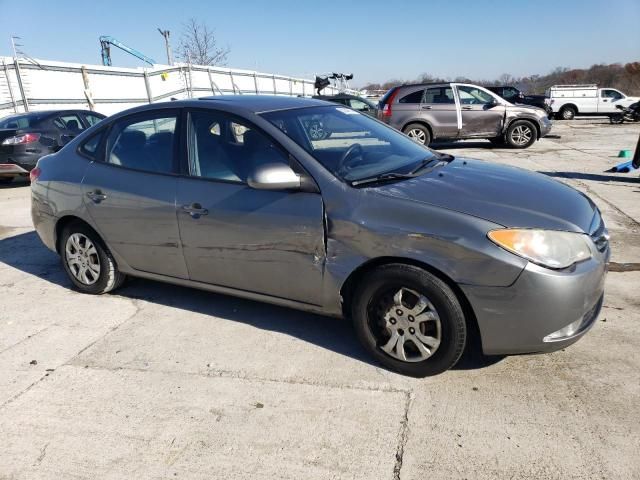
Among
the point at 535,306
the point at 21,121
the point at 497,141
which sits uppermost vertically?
the point at 21,121

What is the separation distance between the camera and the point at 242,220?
3236mm

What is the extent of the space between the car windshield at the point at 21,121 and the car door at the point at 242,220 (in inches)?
325

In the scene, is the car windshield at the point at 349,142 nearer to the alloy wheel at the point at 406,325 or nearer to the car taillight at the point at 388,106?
the alloy wheel at the point at 406,325

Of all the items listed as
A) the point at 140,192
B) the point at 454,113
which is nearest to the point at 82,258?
the point at 140,192

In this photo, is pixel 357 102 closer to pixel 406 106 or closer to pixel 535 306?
pixel 406 106

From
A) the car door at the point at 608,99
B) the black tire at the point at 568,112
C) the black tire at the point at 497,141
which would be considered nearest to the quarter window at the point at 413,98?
the black tire at the point at 497,141

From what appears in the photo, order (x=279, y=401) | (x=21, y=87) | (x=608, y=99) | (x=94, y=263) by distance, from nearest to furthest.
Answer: (x=279, y=401) < (x=94, y=263) < (x=21, y=87) < (x=608, y=99)

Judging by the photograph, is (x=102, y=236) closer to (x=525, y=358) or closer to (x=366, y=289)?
(x=366, y=289)

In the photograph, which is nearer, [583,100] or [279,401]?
[279,401]

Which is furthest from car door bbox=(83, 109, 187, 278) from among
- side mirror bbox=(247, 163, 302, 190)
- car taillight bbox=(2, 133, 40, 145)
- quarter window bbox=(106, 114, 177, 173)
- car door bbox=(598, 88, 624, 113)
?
car door bbox=(598, 88, 624, 113)

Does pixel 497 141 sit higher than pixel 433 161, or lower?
lower

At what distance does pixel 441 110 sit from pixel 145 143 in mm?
10373

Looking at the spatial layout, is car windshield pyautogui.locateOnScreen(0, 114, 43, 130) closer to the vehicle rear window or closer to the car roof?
the vehicle rear window

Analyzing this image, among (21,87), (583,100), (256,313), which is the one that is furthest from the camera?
(583,100)
